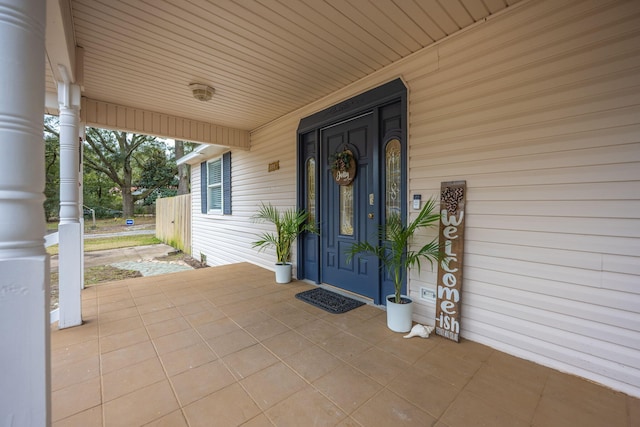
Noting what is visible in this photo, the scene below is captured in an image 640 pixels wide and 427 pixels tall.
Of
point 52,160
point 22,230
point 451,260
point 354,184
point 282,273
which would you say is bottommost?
point 282,273

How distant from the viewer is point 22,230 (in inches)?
32.8

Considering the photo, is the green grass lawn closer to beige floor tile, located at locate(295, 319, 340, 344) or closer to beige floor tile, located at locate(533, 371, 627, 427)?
beige floor tile, located at locate(295, 319, 340, 344)

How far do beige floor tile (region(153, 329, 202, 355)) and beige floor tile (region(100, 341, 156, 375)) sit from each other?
0.06 meters

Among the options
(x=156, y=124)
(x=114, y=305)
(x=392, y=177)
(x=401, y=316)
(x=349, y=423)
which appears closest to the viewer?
(x=349, y=423)

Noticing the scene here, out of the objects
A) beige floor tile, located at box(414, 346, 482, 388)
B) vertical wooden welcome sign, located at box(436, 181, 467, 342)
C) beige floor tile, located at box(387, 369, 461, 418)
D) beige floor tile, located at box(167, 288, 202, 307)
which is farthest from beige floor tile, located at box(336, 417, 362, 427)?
beige floor tile, located at box(167, 288, 202, 307)

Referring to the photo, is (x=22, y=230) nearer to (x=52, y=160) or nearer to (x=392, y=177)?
(x=392, y=177)

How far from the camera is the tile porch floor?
150cm

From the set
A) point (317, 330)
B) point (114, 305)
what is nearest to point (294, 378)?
point (317, 330)

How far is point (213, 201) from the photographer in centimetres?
701

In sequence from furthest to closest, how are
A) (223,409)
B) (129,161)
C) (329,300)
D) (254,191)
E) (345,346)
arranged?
(129,161) → (254,191) → (329,300) → (345,346) → (223,409)

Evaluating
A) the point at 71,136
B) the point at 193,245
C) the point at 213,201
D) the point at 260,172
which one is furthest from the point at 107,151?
the point at 71,136

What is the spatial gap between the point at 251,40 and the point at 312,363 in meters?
2.79

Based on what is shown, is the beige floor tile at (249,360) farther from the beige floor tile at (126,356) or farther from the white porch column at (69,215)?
the white porch column at (69,215)

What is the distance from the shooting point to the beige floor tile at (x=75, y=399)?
5.00 feet
